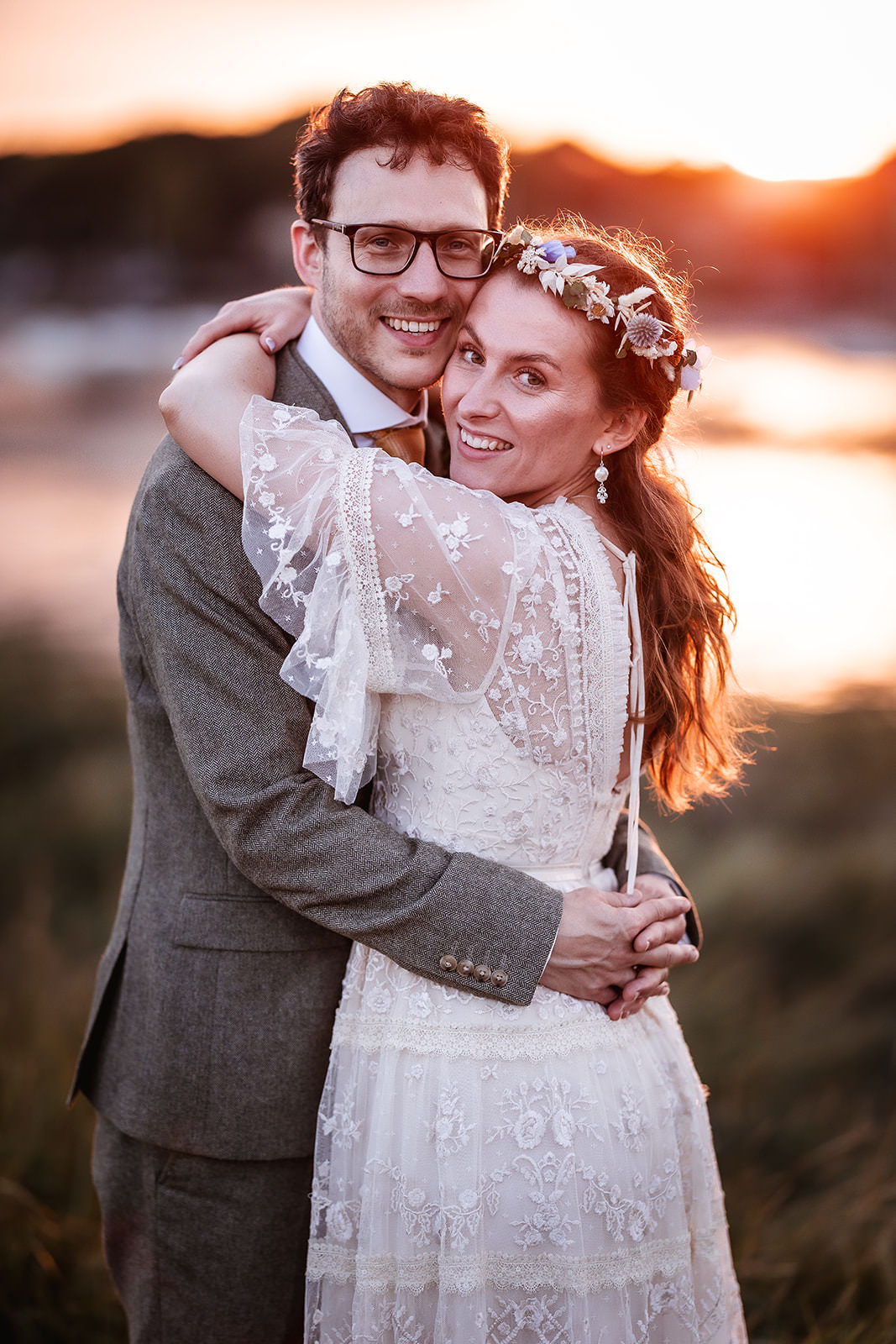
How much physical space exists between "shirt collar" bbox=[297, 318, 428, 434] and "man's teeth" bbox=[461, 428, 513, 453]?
0.72 ft

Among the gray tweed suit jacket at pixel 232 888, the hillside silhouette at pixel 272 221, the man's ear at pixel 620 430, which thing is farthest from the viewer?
the hillside silhouette at pixel 272 221

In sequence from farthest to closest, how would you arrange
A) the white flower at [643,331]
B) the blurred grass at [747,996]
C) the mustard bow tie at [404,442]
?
1. the blurred grass at [747,996]
2. the mustard bow tie at [404,442]
3. the white flower at [643,331]

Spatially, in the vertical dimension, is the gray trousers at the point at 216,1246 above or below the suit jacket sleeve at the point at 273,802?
below

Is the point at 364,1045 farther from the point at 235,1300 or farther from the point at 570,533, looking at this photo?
the point at 570,533

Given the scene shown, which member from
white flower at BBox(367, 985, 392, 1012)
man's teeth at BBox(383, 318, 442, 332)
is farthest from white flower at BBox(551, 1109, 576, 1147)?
man's teeth at BBox(383, 318, 442, 332)

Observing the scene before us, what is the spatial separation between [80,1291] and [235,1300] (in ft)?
3.48

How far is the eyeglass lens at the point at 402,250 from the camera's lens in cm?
196

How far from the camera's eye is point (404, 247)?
1.98m

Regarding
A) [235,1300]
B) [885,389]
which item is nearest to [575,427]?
[235,1300]

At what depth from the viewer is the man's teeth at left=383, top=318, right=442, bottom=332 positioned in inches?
77.9

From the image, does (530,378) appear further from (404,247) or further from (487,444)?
(404,247)

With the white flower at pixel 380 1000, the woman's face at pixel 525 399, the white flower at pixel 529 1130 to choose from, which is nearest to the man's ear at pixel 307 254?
the woman's face at pixel 525 399

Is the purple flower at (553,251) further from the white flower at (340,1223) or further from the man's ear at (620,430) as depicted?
the white flower at (340,1223)

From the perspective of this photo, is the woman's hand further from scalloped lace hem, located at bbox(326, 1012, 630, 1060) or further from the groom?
scalloped lace hem, located at bbox(326, 1012, 630, 1060)
